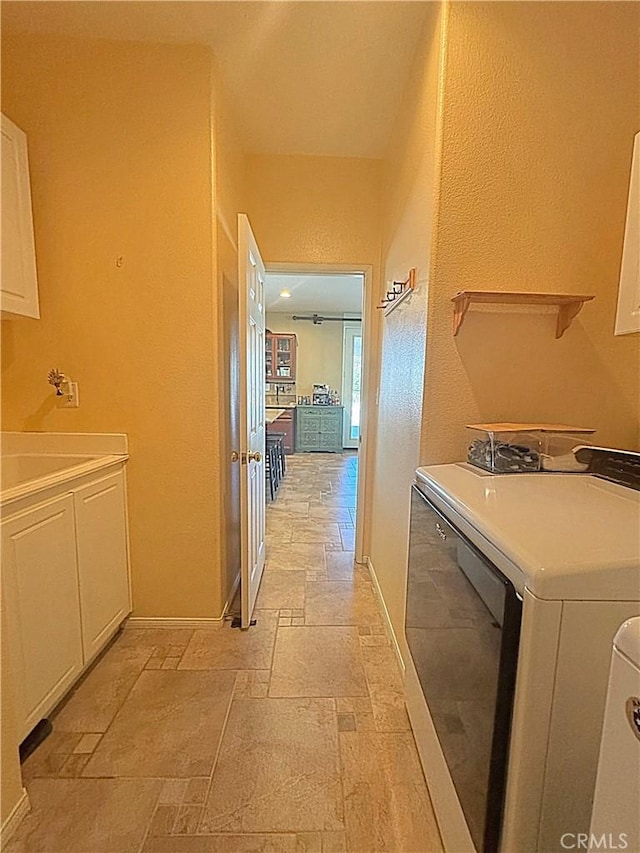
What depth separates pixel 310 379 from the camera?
7.95 metres

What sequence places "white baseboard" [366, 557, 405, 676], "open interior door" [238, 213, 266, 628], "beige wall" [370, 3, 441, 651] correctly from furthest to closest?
1. "open interior door" [238, 213, 266, 628]
2. "white baseboard" [366, 557, 405, 676]
3. "beige wall" [370, 3, 441, 651]

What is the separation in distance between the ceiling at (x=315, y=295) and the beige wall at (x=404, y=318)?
258 cm

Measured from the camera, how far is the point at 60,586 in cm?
161

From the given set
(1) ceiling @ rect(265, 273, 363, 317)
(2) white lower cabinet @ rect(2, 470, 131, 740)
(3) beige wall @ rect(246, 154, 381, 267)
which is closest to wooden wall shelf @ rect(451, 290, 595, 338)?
(3) beige wall @ rect(246, 154, 381, 267)

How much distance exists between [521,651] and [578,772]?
0.26m

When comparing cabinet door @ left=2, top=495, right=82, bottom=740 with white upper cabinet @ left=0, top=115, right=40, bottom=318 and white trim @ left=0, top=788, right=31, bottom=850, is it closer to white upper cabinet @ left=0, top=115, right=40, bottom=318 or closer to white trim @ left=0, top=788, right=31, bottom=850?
white trim @ left=0, top=788, right=31, bottom=850

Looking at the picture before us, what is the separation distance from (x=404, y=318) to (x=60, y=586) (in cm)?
187

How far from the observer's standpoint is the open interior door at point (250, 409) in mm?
2053

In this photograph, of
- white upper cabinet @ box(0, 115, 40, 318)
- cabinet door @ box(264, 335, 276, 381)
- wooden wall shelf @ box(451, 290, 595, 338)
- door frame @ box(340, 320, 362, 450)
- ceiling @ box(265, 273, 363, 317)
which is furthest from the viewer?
door frame @ box(340, 320, 362, 450)

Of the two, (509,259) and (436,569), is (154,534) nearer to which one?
(436,569)

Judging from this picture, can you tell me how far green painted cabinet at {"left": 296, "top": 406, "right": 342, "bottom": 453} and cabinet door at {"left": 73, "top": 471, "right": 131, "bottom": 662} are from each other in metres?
5.45

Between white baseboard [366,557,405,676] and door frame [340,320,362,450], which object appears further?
door frame [340,320,362,450]

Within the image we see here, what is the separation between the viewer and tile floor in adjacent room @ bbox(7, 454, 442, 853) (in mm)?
1219

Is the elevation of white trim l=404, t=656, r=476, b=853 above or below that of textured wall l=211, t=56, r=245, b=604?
below
